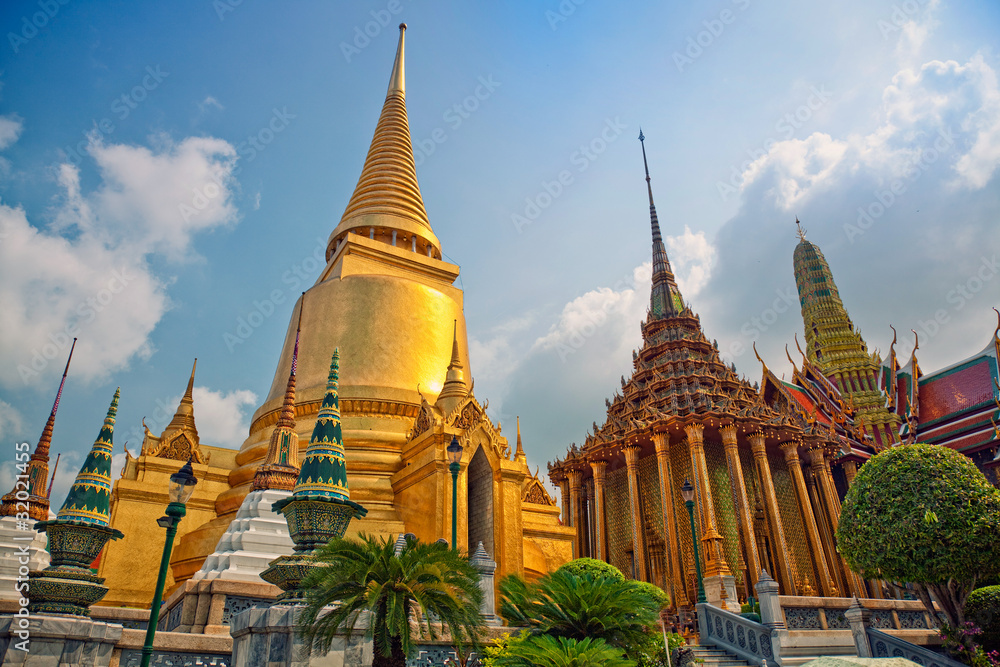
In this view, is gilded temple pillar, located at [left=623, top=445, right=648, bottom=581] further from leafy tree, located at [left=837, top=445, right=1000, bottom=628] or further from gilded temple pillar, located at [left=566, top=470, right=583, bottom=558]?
leafy tree, located at [left=837, top=445, right=1000, bottom=628]

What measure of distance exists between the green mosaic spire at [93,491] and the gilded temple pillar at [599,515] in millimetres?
20690

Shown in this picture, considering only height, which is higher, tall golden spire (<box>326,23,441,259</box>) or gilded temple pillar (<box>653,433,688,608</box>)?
tall golden spire (<box>326,23,441,259</box>)

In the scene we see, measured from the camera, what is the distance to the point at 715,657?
12.2 m

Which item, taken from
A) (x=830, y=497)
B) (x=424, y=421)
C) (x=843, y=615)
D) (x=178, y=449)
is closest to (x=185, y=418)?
(x=178, y=449)

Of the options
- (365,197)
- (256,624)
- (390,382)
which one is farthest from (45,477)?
(365,197)

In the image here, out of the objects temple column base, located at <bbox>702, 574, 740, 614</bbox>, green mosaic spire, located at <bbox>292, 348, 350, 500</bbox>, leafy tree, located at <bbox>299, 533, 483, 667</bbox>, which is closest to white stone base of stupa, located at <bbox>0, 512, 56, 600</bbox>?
green mosaic spire, located at <bbox>292, 348, 350, 500</bbox>

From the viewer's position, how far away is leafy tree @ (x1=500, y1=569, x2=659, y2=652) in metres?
Answer: 8.45

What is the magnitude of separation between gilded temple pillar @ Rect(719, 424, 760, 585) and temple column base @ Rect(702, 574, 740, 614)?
17.2ft

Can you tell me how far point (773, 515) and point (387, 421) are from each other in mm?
14787

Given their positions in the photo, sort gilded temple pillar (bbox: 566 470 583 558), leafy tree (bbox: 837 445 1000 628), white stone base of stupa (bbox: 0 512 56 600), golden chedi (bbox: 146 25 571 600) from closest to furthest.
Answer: white stone base of stupa (bbox: 0 512 56 600)
leafy tree (bbox: 837 445 1000 628)
golden chedi (bbox: 146 25 571 600)
gilded temple pillar (bbox: 566 470 583 558)

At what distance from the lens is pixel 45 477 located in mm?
15945

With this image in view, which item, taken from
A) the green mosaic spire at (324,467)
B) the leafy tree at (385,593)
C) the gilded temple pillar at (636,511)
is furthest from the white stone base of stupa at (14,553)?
the gilded temple pillar at (636,511)

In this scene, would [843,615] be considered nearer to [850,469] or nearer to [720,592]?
[720,592]

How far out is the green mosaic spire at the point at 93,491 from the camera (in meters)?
7.36
